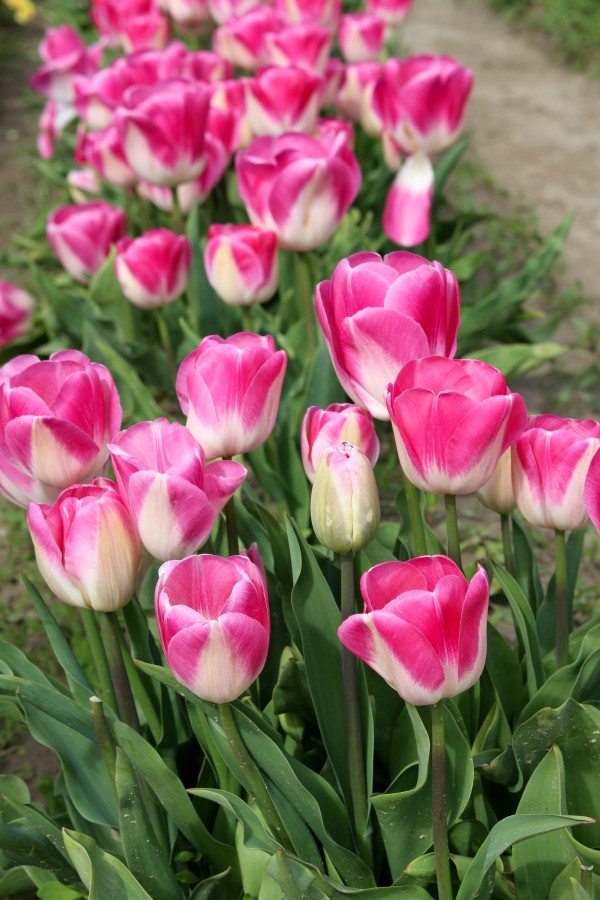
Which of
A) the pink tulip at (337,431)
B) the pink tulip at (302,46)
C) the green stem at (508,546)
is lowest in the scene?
the green stem at (508,546)

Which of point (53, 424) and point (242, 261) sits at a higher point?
point (53, 424)

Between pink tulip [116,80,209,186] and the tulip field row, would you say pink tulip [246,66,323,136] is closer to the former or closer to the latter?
pink tulip [116,80,209,186]

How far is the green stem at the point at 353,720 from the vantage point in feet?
3.73

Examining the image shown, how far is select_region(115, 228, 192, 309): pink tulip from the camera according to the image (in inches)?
83.6

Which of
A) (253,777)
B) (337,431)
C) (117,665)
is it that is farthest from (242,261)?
(253,777)

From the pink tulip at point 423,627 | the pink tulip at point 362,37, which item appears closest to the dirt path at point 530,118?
the pink tulip at point 362,37

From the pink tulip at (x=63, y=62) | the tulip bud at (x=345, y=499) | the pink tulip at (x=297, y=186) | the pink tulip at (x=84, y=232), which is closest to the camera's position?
the tulip bud at (x=345, y=499)

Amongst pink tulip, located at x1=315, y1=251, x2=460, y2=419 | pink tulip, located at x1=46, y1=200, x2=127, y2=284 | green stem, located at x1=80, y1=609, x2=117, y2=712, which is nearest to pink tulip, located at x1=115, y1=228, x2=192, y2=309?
pink tulip, located at x1=46, y1=200, x2=127, y2=284

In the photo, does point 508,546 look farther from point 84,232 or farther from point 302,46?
point 302,46

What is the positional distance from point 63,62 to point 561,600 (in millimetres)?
2823

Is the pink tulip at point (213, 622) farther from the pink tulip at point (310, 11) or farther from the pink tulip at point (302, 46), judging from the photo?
the pink tulip at point (310, 11)

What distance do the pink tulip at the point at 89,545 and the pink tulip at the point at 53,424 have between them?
0.21 feet

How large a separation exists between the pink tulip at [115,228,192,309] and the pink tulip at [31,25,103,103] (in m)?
1.60

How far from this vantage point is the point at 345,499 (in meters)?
1.05
